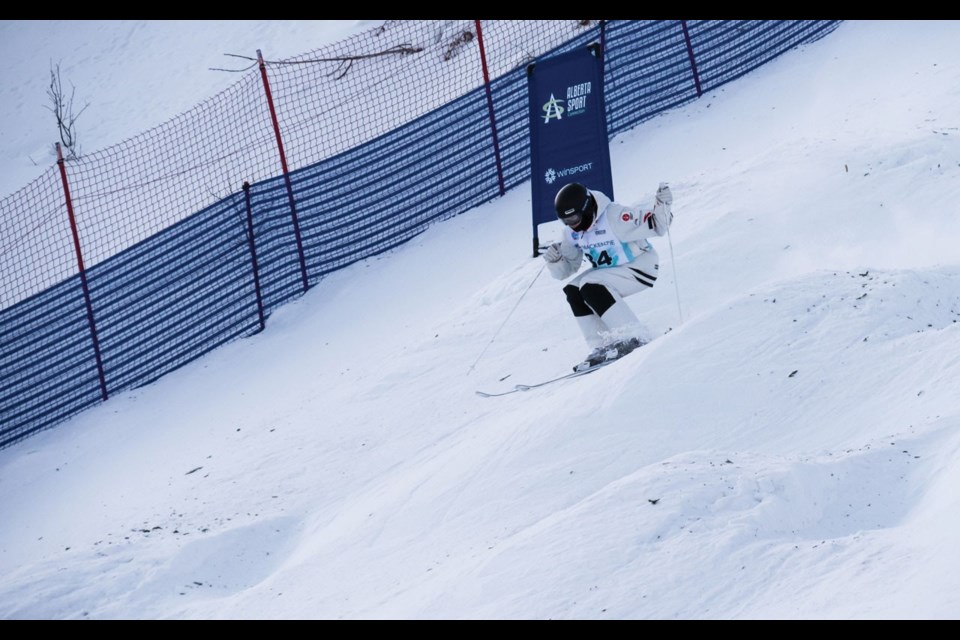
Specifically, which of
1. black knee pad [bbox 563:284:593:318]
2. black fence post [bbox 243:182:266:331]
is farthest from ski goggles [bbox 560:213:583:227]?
black fence post [bbox 243:182:266:331]

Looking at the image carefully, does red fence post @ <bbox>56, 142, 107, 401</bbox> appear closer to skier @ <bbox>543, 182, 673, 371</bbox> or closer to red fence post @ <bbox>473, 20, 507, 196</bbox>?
red fence post @ <bbox>473, 20, 507, 196</bbox>

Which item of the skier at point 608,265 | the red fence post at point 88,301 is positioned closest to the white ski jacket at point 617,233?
the skier at point 608,265

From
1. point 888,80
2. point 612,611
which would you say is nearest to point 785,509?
point 612,611

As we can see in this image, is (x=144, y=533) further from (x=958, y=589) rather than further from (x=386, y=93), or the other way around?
(x=386, y=93)

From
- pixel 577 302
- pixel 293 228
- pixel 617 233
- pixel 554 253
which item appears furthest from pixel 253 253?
pixel 617 233

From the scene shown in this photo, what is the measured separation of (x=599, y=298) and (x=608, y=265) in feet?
0.84

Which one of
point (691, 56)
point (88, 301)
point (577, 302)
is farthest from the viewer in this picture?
point (691, 56)

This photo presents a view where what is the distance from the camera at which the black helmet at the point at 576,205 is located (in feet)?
23.9

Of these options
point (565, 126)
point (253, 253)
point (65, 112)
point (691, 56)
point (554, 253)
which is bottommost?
point (253, 253)

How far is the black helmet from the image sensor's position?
7277 millimetres

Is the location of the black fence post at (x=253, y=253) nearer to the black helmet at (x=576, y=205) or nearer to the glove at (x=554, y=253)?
the glove at (x=554, y=253)

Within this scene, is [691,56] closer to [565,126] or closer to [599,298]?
[565,126]

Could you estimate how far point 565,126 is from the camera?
31.4ft

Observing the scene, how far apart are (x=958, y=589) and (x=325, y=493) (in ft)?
14.5
